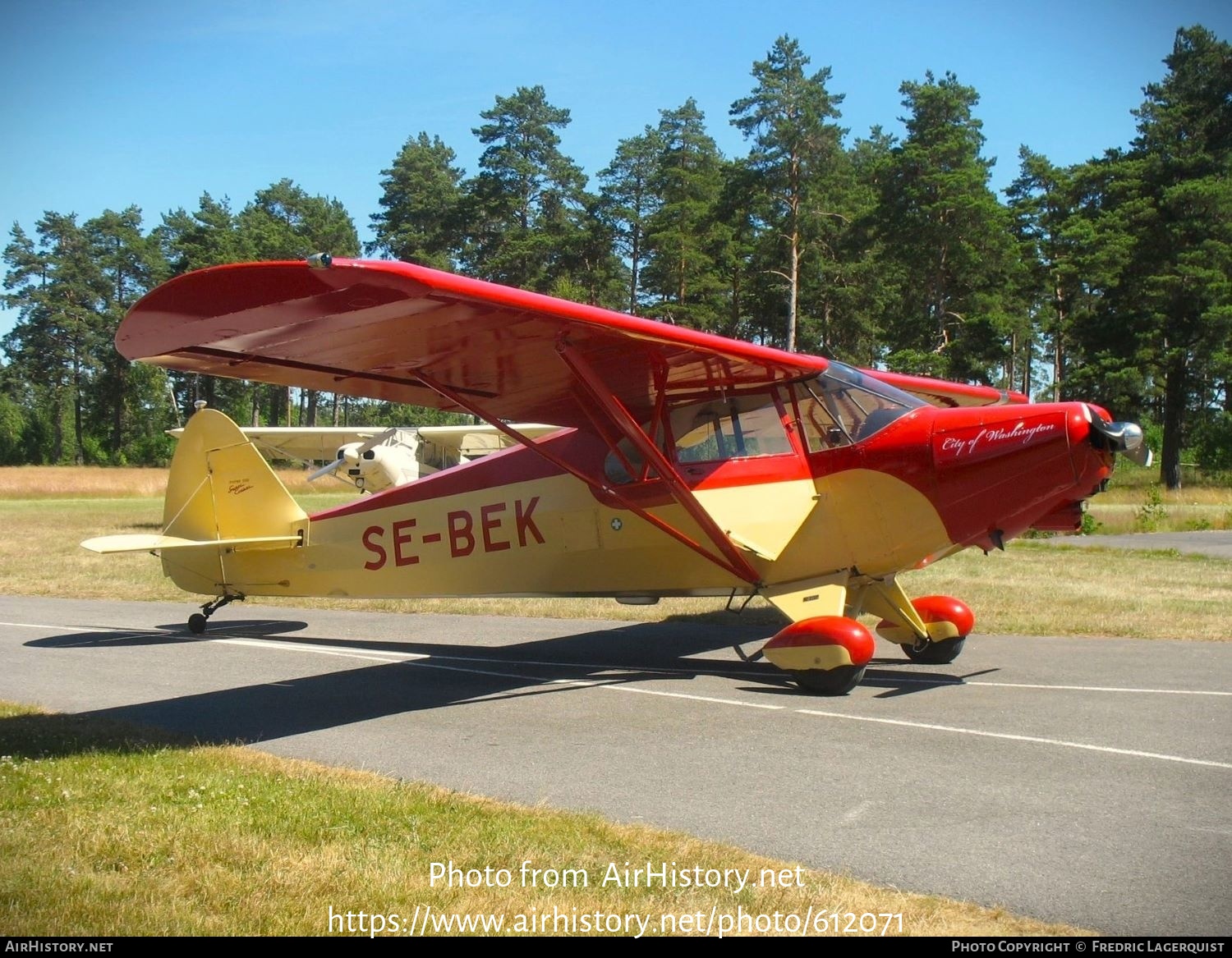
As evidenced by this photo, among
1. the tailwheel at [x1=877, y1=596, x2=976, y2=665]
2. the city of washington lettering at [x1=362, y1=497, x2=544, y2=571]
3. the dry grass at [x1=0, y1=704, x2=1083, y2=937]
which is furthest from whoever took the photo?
the city of washington lettering at [x1=362, y1=497, x2=544, y2=571]

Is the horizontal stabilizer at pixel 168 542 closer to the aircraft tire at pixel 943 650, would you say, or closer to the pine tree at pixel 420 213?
the aircraft tire at pixel 943 650

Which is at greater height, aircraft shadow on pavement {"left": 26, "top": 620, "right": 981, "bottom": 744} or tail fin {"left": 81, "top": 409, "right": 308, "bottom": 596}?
tail fin {"left": 81, "top": 409, "right": 308, "bottom": 596}

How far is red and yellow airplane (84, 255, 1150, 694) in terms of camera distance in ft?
23.2

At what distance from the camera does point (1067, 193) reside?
62062 millimetres

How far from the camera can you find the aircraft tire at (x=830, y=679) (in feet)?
26.1

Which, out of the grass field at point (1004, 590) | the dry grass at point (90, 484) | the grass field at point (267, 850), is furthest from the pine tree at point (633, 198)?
the grass field at point (267, 850)

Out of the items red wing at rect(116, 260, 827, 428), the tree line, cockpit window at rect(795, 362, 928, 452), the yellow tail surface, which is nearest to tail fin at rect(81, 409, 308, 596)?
the yellow tail surface

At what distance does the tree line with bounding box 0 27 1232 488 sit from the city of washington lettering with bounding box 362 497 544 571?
108 ft

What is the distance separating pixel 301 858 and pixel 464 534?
5.56 m

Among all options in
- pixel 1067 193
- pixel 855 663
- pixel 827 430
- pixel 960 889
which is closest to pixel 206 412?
pixel 827 430

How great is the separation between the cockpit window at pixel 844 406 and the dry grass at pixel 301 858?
454 centimetres

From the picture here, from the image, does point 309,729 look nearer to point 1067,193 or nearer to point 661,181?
point 661,181

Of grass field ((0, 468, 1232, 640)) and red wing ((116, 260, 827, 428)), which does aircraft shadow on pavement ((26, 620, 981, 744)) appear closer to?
grass field ((0, 468, 1232, 640))

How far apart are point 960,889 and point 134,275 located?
10208cm
